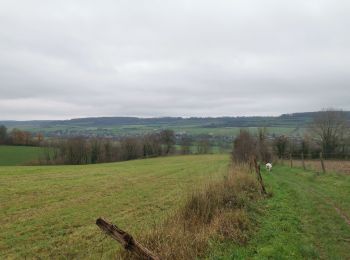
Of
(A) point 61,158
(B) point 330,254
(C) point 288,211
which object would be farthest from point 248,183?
(A) point 61,158

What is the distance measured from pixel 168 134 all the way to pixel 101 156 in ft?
100

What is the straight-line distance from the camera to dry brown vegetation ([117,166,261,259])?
8.88 meters

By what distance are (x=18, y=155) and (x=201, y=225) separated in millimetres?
100047

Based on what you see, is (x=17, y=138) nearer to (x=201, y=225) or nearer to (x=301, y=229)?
(x=201, y=225)

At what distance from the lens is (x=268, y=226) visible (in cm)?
1229

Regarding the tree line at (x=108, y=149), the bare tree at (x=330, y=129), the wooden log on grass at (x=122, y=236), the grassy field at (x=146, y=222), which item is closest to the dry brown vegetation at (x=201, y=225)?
the grassy field at (x=146, y=222)

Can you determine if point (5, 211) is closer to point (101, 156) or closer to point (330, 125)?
point (330, 125)

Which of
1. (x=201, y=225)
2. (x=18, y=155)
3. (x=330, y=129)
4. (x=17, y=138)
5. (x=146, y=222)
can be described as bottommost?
(x=18, y=155)

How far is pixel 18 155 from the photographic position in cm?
10106

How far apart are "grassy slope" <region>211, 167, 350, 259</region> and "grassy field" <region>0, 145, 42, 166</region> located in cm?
8554

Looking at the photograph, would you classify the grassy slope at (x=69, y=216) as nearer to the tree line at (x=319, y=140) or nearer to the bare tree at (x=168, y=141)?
the tree line at (x=319, y=140)

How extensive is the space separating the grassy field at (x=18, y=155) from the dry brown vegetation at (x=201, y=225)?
85.7 metres

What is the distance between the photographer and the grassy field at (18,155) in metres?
92.6

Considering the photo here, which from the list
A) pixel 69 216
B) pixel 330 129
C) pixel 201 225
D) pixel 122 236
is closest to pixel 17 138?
pixel 330 129
